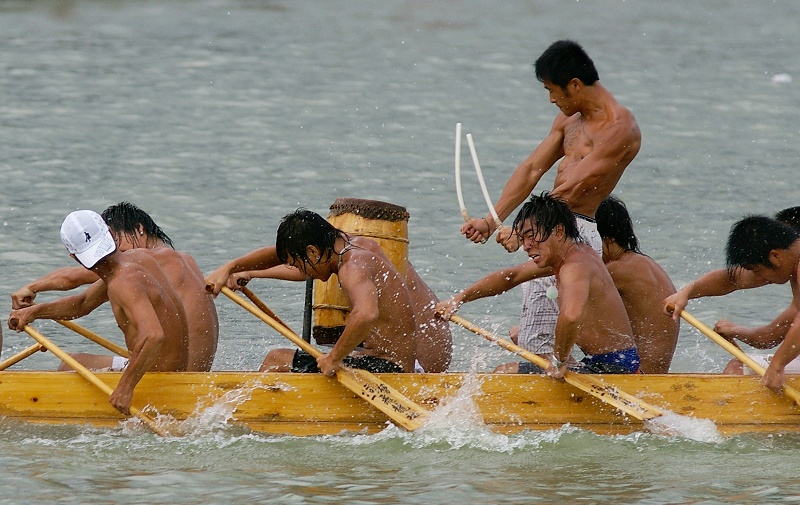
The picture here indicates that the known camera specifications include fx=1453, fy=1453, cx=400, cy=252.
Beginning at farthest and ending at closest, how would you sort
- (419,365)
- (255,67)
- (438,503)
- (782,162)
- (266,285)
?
(255,67)
(782,162)
(266,285)
(419,365)
(438,503)

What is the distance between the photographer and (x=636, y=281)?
28.1 feet

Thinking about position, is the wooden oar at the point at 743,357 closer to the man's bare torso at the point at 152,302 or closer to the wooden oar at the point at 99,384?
the man's bare torso at the point at 152,302

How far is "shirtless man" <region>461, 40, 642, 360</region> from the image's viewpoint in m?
8.16

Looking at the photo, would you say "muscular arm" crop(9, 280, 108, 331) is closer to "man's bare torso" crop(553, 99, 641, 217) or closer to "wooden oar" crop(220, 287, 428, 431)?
"wooden oar" crop(220, 287, 428, 431)

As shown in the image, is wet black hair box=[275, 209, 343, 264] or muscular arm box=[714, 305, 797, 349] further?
muscular arm box=[714, 305, 797, 349]

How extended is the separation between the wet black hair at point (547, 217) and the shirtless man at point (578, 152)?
0.27 metres

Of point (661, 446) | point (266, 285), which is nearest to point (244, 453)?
point (661, 446)

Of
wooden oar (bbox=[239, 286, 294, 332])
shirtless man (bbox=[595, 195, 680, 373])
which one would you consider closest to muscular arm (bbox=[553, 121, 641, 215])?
shirtless man (bbox=[595, 195, 680, 373])

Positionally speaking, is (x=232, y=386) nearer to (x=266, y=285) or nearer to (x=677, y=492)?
(x=677, y=492)

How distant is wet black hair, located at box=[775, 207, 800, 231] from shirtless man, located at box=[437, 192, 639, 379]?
1.31m

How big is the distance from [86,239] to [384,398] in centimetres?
179

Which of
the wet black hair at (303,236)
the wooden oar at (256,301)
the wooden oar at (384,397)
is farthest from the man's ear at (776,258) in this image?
the wooden oar at (256,301)

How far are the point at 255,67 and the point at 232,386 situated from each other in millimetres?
15770

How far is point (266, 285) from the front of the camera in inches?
523
